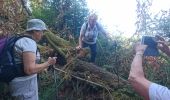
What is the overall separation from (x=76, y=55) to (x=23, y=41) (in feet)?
13.2

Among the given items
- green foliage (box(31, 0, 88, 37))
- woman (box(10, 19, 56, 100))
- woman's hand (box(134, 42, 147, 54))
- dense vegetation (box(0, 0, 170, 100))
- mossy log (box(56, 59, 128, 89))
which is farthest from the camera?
green foliage (box(31, 0, 88, 37))

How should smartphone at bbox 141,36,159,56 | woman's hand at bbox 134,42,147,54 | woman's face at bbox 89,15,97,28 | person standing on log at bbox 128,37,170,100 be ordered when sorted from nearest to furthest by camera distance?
person standing on log at bbox 128,37,170,100 < woman's hand at bbox 134,42,147,54 < smartphone at bbox 141,36,159,56 < woman's face at bbox 89,15,97,28

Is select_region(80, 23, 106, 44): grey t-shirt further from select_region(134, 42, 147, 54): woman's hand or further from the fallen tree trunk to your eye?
select_region(134, 42, 147, 54): woman's hand

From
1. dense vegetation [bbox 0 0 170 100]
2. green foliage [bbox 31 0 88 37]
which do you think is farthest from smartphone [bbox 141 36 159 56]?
green foliage [bbox 31 0 88 37]

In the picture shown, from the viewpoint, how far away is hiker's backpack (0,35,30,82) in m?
4.01

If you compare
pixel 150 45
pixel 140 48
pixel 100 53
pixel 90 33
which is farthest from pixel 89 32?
pixel 140 48

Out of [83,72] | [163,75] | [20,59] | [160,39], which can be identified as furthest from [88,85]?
[160,39]

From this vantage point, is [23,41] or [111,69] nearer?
[23,41]

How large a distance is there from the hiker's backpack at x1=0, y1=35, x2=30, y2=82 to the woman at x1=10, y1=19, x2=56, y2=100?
0.05 metres

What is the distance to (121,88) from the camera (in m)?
7.48

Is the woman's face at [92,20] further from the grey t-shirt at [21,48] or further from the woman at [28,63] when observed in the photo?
the grey t-shirt at [21,48]

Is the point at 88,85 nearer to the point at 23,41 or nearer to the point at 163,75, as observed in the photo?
the point at 163,75

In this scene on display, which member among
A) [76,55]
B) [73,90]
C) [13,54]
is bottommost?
[73,90]

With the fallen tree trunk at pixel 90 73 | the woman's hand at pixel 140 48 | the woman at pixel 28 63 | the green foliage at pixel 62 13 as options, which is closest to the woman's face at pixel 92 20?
the fallen tree trunk at pixel 90 73
